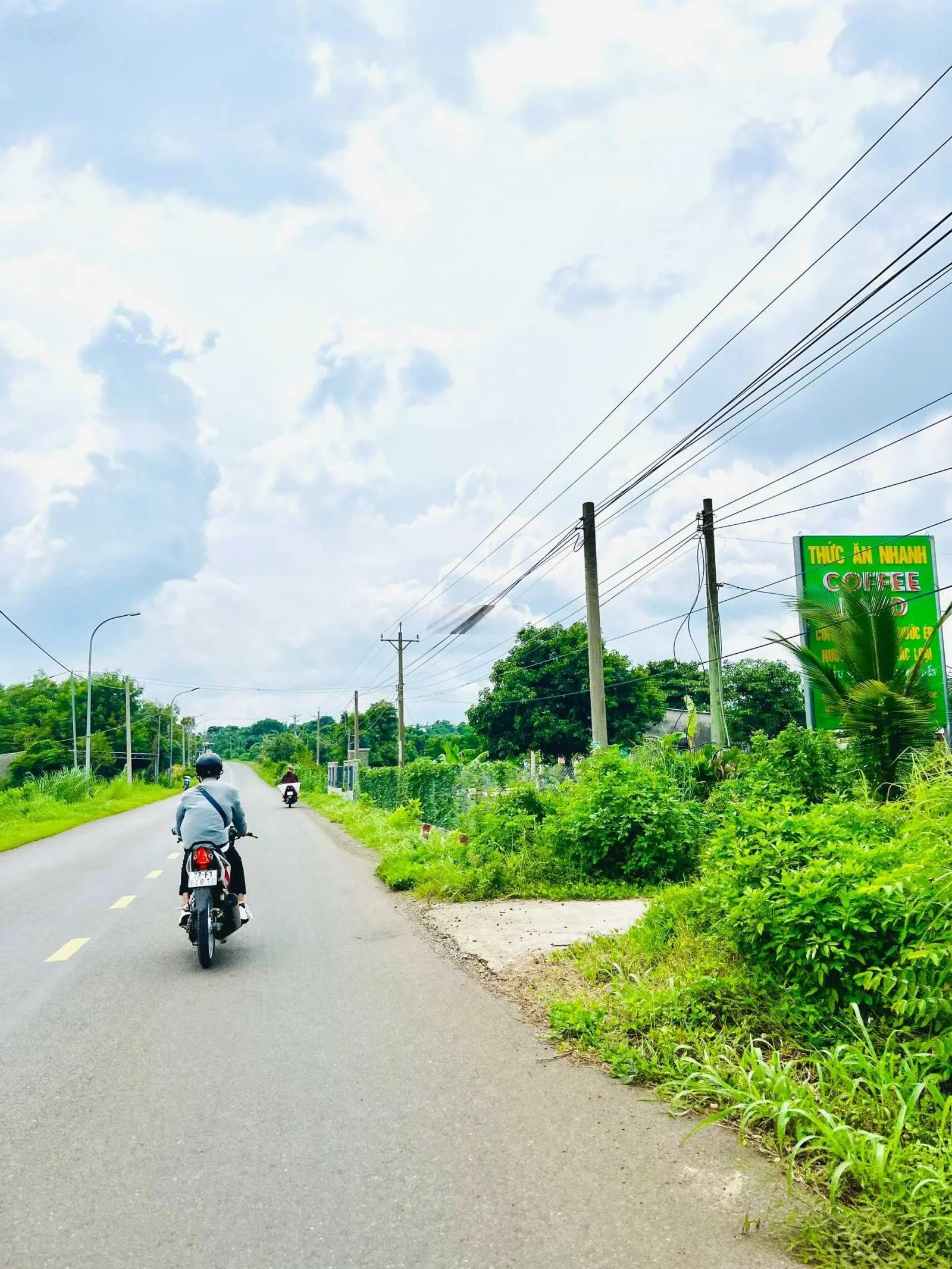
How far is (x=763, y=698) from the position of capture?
1820 inches

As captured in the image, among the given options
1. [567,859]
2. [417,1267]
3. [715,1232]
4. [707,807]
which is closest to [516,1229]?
[417,1267]

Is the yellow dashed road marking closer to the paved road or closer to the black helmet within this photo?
the paved road

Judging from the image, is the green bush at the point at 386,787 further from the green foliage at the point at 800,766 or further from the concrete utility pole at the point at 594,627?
the green foliage at the point at 800,766

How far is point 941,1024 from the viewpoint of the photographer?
4262 millimetres

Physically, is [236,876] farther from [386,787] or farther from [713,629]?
[386,787]

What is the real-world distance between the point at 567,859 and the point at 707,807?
2.83 meters

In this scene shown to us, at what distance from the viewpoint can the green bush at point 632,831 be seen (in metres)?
10.8

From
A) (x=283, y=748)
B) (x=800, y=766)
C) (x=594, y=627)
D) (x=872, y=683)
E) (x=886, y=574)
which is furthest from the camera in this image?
(x=283, y=748)

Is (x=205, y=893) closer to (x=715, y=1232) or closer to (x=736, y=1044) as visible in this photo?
(x=736, y=1044)

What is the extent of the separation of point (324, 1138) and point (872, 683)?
10.5m

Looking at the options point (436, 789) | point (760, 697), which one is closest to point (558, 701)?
point (760, 697)

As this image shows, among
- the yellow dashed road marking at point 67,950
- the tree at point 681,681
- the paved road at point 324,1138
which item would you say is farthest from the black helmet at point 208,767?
the tree at point 681,681

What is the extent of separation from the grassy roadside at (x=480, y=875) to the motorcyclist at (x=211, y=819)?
3312mm

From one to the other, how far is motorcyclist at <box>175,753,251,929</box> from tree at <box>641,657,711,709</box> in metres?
52.4
